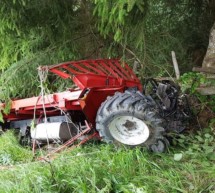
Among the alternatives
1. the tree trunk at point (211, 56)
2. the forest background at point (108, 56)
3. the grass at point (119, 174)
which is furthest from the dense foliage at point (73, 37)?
the grass at point (119, 174)

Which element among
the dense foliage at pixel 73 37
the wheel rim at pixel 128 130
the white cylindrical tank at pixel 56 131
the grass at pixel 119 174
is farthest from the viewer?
the dense foliage at pixel 73 37

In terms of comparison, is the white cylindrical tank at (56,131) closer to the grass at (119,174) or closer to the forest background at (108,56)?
the forest background at (108,56)

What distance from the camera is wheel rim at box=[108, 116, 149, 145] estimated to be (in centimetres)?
363

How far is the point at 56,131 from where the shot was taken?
419cm

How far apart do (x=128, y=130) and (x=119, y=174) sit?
84cm

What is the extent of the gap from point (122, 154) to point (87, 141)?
0.97 metres

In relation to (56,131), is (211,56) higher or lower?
higher

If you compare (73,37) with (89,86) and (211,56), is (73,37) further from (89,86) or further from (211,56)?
(211,56)

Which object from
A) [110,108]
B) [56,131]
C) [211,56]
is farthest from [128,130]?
[211,56]

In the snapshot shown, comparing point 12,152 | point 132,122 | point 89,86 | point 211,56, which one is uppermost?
point 211,56

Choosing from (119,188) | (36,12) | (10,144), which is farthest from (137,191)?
(36,12)

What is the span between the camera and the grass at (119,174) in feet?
9.24

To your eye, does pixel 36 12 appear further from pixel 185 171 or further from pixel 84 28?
pixel 185 171

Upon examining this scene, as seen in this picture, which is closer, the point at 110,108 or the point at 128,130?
the point at 110,108
